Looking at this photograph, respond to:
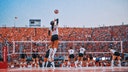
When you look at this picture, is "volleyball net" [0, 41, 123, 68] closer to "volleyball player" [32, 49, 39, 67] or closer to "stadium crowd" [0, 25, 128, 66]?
"stadium crowd" [0, 25, 128, 66]

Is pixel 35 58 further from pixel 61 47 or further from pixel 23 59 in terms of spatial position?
pixel 61 47

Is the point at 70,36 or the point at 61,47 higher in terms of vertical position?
the point at 70,36

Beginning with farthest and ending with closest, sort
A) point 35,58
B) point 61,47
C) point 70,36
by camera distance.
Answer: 1. point 70,36
2. point 61,47
3. point 35,58

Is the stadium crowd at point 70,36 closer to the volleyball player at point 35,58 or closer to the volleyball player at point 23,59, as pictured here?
the volleyball player at point 23,59

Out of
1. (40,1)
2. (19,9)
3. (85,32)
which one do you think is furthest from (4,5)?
(85,32)

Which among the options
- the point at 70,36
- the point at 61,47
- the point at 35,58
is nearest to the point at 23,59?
the point at 35,58

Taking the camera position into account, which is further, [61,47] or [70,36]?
[70,36]

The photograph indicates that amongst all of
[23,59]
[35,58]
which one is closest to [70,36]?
[35,58]

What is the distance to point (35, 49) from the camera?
36.0ft

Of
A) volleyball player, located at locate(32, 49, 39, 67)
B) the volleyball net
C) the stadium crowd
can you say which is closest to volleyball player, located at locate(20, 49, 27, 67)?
the volleyball net

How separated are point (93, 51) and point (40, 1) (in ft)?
12.0

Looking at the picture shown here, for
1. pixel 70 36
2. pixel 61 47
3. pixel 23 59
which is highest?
pixel 70 36

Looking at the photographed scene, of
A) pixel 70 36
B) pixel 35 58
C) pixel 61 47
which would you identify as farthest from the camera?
pixel 70 36

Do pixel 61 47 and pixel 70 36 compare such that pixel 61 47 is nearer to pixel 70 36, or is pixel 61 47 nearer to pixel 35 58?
pixel 35 58
